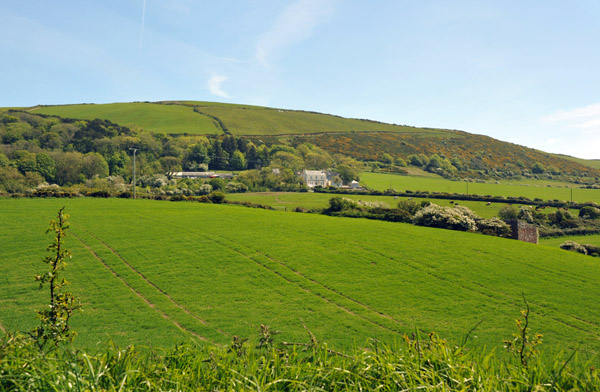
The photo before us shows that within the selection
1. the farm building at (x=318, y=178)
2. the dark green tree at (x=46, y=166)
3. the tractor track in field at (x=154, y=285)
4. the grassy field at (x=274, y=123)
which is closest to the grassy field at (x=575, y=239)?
the tractor track in field at (x=154, y=285)

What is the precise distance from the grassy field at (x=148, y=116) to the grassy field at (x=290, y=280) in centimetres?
10968

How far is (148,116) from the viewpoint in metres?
163

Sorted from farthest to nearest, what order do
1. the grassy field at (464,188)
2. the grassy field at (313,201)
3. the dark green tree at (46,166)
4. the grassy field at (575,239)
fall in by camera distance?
the grassy field at (464,188) < the dark green tree at (46,166) < the grassy field at (313,201) < the grassy field at (575,239)

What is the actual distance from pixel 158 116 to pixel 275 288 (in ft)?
514

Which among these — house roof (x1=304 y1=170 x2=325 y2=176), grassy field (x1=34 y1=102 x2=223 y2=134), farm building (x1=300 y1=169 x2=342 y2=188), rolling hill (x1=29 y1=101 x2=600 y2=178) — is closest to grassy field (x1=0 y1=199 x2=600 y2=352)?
farm building (x1=300 y1=169 x2=342 y2=188)

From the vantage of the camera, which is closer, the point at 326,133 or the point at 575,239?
the point at 575,239

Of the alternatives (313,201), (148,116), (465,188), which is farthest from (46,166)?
(465,188)

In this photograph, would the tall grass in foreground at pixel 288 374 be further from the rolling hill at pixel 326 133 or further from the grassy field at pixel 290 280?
the rolling hill at pixel 326 133

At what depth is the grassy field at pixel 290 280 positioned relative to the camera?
20375mm

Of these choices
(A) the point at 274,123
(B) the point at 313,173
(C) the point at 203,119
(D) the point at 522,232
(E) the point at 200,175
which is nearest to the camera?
(D) the point at 522,232

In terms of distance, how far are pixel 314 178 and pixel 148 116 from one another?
95.8 meters

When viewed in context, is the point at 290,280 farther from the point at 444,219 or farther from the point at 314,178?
the point at 314,178

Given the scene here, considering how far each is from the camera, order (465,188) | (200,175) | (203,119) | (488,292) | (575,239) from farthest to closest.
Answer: (203,119) → (200,175) → (465,188) → (575,239) → (488,292)

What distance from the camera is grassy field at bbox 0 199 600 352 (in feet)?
66.8
